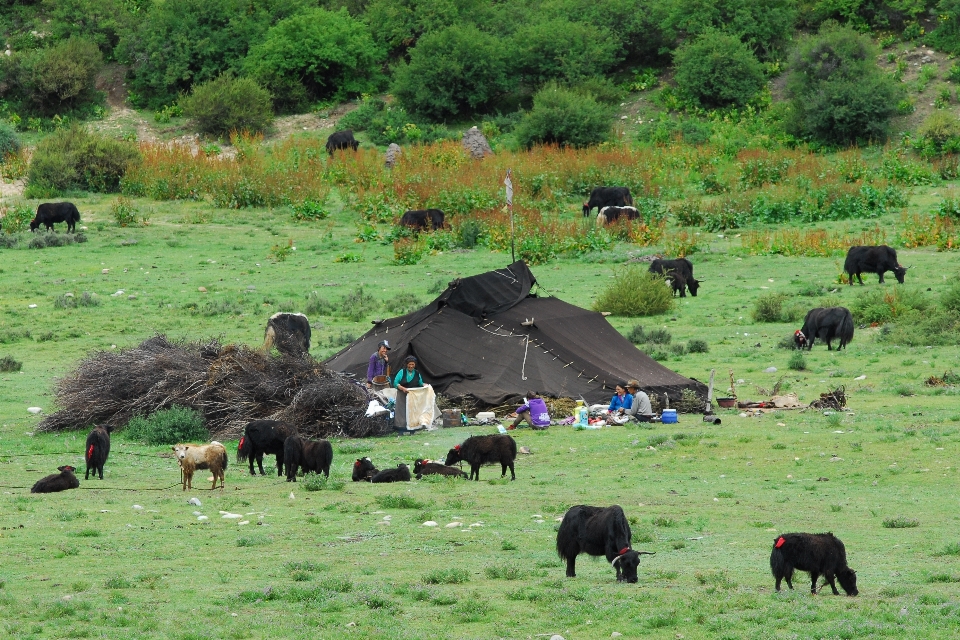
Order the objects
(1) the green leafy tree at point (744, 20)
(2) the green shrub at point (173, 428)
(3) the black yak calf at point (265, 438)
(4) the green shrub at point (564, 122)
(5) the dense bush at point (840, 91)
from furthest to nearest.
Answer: (1) the green leafy tree at point (744, 20)
(4) the green shrub at point (564, 122)
(5) the dense bush at point (840, 91)
(2) the green shrub at point (173, 428)
(3) the black yak calf at point (265, 438)

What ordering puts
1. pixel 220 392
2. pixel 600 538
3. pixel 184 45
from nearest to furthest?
pixel 600 538 < pixel 220 392 < pixel 184 45

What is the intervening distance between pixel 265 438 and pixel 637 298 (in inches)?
573

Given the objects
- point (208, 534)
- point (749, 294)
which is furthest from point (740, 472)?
point (749, 294)

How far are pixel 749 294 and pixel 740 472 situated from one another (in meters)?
15.4

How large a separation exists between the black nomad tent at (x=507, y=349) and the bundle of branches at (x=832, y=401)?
184 cm

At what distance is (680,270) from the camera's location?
30.6m

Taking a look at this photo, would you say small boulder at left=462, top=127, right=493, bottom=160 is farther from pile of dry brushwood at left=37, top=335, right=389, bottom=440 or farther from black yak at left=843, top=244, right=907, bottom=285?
pile of dry brushwood at left=37, top=335, right=389, bottom=440

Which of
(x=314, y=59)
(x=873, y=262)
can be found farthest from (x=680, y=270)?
(x=314, y=59)

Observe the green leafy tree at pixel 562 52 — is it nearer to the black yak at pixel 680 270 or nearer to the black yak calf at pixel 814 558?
the black yak at pixel 680 270

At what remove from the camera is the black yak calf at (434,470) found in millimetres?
14852

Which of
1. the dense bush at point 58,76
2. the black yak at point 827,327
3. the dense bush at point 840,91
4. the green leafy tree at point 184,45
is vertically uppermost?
the green leafy tree at point 184,45

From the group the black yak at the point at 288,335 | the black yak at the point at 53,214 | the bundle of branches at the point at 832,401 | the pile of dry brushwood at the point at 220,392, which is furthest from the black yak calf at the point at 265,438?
the black yak at the point at 53,214

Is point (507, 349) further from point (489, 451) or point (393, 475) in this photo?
point (393, 475)

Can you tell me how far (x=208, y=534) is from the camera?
38.3ft
